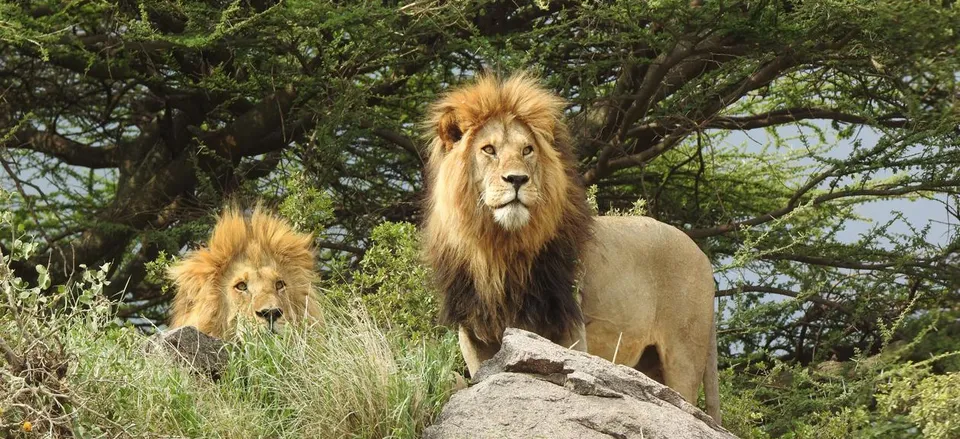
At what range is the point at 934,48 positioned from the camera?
867 centimetres

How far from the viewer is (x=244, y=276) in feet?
22.5

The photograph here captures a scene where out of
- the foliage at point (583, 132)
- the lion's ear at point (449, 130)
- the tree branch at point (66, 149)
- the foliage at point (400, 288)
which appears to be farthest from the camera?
the tree branch at point (66, 149)

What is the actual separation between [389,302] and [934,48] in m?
3.74

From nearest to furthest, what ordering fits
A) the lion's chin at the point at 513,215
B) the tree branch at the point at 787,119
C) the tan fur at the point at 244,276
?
the lion's chin at the point at 513,215, the tan fur at the point at 244,276, the tree branch at the point at 787,119

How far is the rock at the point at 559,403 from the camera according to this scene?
4969mm

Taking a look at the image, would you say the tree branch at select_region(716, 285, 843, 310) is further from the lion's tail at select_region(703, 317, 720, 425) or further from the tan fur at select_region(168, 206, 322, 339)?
the tan fur at select_region(168, 206, 322, 339)

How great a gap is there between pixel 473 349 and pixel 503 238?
0.44 m

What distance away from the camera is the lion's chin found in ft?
18.5

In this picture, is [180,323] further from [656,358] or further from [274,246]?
[656,358]

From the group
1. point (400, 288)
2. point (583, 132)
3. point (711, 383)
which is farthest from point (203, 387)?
point (583, 132)

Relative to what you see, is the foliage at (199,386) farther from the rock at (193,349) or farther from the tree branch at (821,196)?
the tree branch at (821,196)

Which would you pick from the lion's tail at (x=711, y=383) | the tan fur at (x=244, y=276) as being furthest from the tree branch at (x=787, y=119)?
the tan fur at (x=244, y=276)

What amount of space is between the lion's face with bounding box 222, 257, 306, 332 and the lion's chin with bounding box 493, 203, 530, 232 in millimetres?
1289

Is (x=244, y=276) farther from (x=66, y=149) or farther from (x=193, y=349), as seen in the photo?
(x=66, y=149)
